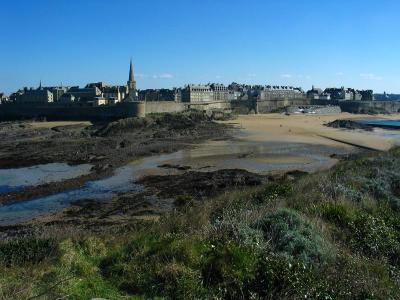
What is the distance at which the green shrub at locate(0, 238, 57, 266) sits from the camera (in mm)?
5949

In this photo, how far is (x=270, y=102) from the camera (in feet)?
299

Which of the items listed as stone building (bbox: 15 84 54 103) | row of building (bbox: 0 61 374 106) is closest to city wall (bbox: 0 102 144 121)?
row of building (bbox: 0 61 374 106)

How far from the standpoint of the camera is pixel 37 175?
72.7ft

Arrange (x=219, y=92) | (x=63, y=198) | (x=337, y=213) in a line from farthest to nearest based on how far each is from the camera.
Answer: (x=219, y=92) < (x=63, y=198) < (x=337, y=213)

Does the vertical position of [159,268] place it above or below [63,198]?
above

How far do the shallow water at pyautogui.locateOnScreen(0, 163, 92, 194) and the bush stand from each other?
14842 mm

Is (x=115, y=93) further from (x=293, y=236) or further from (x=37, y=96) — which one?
(x=293, y=236)

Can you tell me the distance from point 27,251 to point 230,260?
2.78 meters

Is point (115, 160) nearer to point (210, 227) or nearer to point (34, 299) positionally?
point (210, 227)

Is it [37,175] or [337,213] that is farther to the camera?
[37,175]

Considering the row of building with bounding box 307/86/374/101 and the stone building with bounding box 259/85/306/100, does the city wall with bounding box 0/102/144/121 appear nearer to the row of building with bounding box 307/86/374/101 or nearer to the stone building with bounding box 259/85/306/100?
the stone building with bounding box 259/85/306/100

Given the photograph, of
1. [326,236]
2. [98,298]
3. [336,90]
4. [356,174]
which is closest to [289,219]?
[326,236]

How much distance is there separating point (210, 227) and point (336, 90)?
12384cm

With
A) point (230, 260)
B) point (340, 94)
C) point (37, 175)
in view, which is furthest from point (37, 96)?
point (230, 260)
